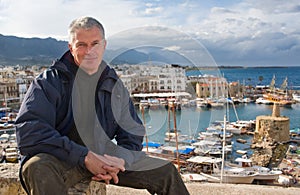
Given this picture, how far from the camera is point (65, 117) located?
6.50ft

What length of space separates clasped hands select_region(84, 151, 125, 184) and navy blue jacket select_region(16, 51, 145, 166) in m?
0.04

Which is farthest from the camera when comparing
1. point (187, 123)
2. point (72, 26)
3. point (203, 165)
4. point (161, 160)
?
point (203, 165)

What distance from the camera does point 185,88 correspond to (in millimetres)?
2373

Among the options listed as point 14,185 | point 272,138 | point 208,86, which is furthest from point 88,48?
point 272,138

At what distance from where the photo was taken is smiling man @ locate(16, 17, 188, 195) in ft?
5.86

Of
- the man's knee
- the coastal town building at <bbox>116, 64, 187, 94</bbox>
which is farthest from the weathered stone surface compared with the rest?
the man's knee

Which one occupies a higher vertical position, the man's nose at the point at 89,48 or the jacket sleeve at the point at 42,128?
the man's nose at the point at 89,48

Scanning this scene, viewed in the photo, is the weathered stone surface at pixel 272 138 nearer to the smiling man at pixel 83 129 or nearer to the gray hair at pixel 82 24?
the smiling man at pixel 83 129

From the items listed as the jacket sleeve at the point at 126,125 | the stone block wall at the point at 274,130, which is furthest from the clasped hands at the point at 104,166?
the stone block wall at the point at 274,130

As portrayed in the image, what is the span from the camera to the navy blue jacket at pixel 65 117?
5.88ft

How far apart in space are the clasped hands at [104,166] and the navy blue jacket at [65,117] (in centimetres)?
4

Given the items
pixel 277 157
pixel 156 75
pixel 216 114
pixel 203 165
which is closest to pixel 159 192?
pixel 156 75

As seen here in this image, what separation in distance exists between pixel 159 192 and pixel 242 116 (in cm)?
3670

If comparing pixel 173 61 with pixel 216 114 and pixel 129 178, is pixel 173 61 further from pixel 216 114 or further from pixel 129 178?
pixel 216 114
